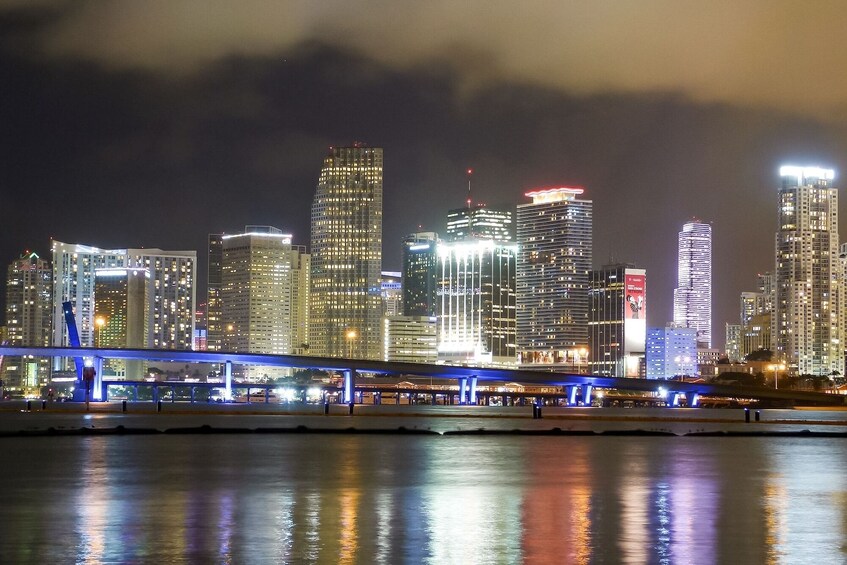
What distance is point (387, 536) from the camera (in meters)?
21.5

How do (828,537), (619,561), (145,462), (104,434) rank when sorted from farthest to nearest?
(104,434) → (145,462) → (828,537) → (619,561)

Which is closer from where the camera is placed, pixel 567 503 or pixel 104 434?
pixel 567 503

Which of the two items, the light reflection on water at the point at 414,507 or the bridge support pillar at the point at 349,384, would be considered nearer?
the light reflection on water at the point at 414,507

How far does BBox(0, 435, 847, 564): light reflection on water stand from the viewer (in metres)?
19.8

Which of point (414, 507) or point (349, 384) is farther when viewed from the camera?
point (349, 384)

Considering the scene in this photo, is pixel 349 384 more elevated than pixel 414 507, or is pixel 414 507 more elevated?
pixel 414 507

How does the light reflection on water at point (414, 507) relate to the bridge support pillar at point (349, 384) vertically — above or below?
above

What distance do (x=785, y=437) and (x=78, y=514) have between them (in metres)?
59.8

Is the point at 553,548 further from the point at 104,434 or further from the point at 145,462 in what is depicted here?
the point at 104,434

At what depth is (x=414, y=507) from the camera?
86.8 feet

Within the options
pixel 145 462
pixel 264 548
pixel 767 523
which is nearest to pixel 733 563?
pixel 767 523

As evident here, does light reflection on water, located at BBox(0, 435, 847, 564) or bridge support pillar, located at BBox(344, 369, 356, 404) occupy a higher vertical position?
light reflection on water, located at BBox(0, 435, 847, 564)

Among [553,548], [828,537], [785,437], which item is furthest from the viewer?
[785,437]

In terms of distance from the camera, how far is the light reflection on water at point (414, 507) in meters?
19.8
